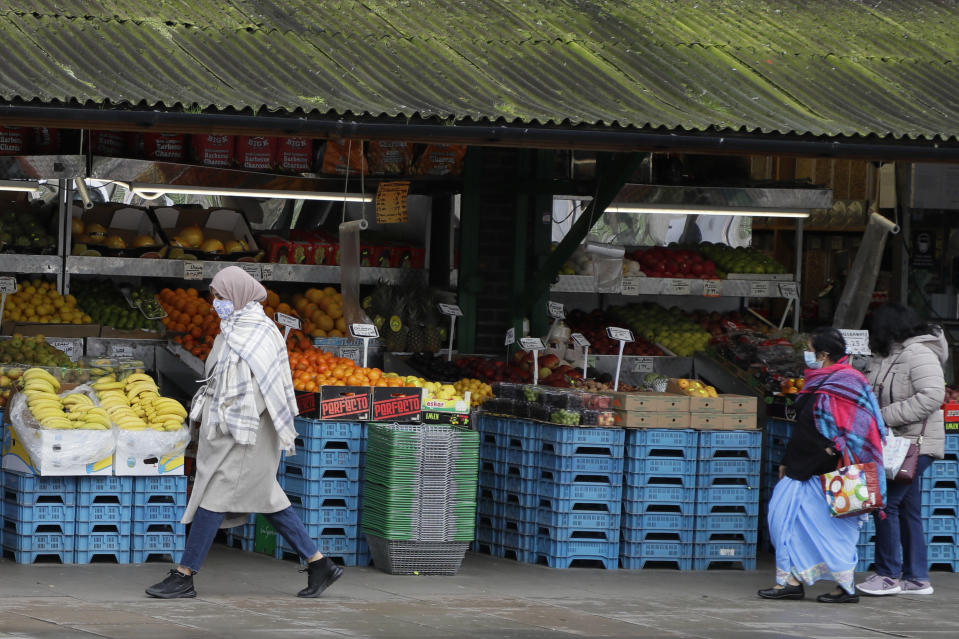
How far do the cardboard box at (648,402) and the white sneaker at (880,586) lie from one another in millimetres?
1502

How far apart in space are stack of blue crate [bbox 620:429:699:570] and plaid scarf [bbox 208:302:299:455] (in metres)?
2.46

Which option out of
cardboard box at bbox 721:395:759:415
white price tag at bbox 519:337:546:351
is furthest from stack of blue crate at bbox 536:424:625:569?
white price tag at bbox 519:337:546:351

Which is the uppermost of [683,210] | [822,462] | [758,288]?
[683,210]

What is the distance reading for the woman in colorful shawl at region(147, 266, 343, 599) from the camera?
307 inches

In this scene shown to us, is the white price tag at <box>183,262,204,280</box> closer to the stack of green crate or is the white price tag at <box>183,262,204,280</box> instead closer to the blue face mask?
the stack of green crate

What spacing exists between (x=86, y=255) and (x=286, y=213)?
1.71 m

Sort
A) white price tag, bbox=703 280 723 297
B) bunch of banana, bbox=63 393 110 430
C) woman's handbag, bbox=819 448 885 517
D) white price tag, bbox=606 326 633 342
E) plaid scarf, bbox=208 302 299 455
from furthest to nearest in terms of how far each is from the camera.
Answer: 1. white price tag, bbox=703 280 723 297
2. white price tag, bbox=606 326 633 342
3. bunch of banana, bbox=63 393 110 430
4. woman's handbag, bbox=819 448 885 517
5. plaid scarf, bbox=208 302 299 455

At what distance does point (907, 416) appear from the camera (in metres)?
8.96

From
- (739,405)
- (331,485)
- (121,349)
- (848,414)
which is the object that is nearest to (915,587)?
(848,414)

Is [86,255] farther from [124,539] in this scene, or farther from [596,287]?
[596,287]

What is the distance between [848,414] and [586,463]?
1.69m

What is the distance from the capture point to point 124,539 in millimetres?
8805

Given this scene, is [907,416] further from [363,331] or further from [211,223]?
[211,223]

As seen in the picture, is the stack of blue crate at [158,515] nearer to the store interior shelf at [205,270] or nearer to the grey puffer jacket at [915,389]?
the store interior shelf at [205,270]
